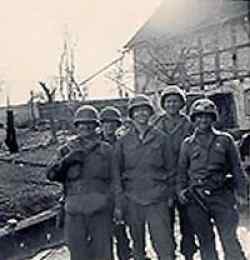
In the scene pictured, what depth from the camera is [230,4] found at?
35469mm

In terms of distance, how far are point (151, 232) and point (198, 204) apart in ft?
1.90

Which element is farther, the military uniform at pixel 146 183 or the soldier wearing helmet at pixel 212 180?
the military uniform at pixel 146 183

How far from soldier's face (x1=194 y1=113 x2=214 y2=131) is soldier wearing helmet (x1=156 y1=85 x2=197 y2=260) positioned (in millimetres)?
489

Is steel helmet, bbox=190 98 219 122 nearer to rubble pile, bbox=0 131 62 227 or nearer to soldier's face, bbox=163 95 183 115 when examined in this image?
soldier's face, bbox=163 95 183 115

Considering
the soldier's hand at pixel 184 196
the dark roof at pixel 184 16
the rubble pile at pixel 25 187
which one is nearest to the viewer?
the soldier's hand at pixel 184 196

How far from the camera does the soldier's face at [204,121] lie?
22.9 ft

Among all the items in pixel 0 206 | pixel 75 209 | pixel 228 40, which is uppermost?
pixel 228 40

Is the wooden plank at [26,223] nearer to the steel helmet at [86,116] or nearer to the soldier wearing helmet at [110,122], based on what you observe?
the soldier wearing helmet at [110,122]

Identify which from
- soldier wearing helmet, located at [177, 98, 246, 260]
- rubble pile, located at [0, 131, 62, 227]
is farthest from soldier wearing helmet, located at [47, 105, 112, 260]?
rubble pile, located at [0, 131, 62, 227]

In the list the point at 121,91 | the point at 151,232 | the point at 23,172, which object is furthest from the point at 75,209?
the point at 121,91

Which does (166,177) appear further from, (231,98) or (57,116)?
(57,116)

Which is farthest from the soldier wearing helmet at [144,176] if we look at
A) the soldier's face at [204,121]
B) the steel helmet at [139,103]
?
the soldier's face at [204,121]

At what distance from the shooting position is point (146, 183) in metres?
7.18

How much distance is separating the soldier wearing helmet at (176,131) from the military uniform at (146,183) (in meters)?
0.16
